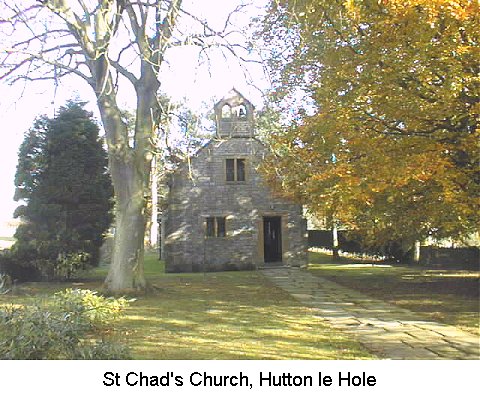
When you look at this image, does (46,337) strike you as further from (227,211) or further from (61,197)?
(227,211)

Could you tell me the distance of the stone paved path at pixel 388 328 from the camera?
22.2 ft

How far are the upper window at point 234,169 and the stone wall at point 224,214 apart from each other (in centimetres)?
23

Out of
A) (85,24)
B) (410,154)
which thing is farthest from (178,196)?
(410,154)

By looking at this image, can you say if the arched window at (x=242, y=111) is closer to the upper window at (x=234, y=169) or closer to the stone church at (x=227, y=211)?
the stone church at (x=227, y=211)

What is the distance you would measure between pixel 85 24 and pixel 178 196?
1139 cm

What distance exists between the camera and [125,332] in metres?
8.28

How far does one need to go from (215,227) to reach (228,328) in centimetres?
1449

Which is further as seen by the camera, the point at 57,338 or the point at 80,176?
the point at 80,176

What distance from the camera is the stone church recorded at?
74.3ft

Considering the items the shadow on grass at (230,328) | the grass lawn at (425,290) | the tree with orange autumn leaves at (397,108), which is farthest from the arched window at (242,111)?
the shadow on grass at (230,328)

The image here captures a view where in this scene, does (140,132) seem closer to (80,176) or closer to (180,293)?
(180,293)

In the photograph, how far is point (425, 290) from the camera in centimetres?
1431

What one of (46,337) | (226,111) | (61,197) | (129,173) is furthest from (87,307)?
(226,111)

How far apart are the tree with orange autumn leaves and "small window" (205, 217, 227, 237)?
34.7 feet
